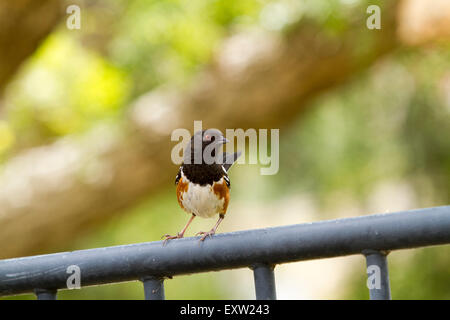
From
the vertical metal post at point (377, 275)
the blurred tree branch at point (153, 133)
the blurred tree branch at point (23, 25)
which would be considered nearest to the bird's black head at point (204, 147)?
the vertical metal post at point (377, 275)

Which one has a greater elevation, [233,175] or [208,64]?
[208,64]

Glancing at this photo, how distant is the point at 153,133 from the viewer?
3.83 meters

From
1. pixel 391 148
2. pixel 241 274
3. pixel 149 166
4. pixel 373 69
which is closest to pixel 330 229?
pixel 149 166

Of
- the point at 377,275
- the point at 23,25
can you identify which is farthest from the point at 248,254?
the point at 23,25

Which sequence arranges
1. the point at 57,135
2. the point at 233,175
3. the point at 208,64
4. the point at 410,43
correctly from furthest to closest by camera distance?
1. the point at 233,175
2. the point at 57,135
3. the point at 208,64
4. the point at 410,43

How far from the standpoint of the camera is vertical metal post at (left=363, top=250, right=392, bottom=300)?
0.67m

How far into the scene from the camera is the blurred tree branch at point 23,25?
10.3 ft

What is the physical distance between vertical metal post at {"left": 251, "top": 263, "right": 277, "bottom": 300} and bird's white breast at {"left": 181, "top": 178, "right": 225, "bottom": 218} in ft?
2.56

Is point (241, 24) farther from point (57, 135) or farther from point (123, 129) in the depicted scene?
point (57, 135)

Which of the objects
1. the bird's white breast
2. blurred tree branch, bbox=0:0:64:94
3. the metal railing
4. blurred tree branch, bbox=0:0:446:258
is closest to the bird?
the bird's white breast

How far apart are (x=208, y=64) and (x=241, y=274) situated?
228cm

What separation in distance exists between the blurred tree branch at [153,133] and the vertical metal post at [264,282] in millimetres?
3092

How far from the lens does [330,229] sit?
0.70 meters

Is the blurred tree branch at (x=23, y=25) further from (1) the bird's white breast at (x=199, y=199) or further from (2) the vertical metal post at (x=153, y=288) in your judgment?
(2) the vertical metal post at (x=153, y=288)
